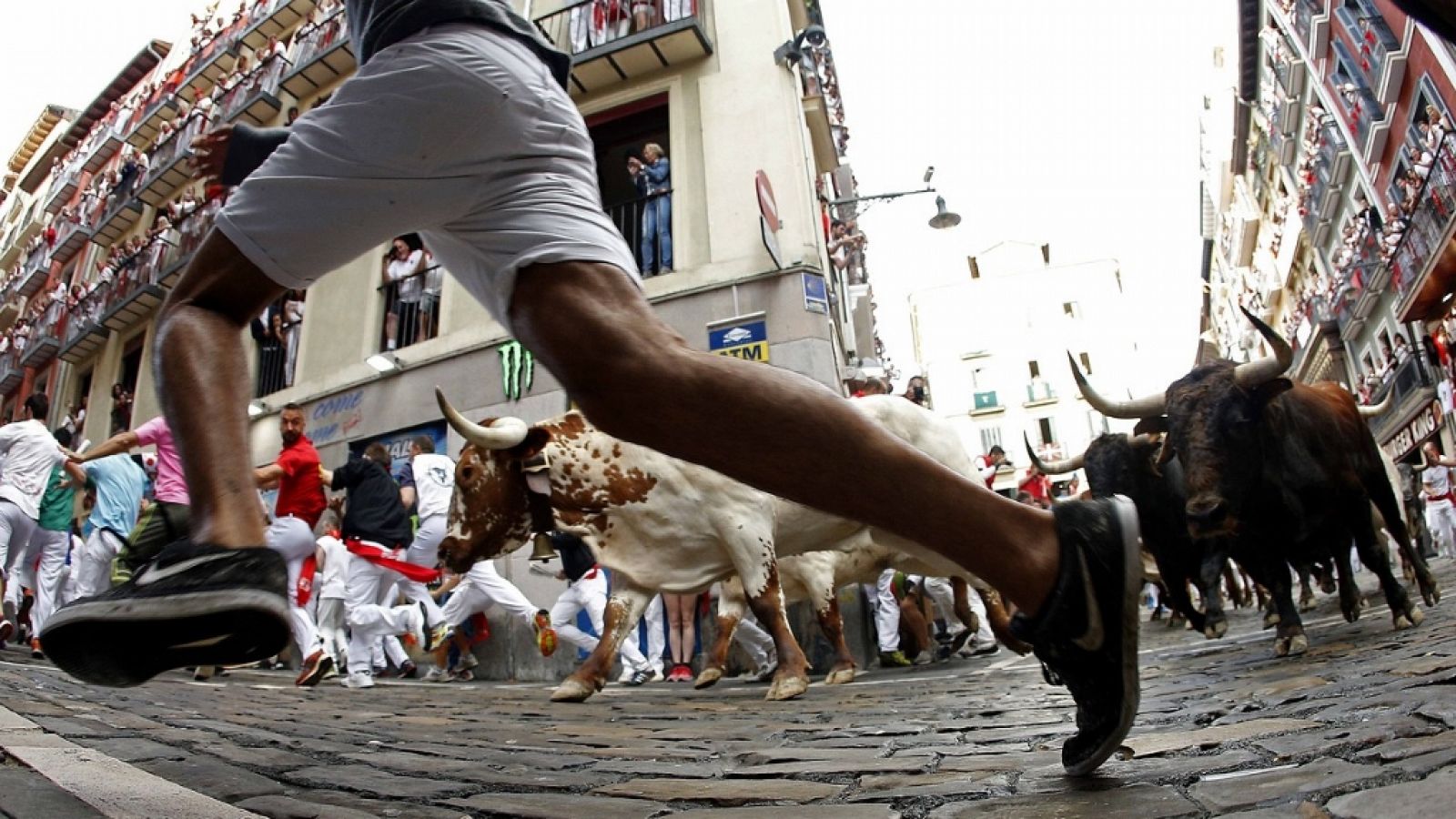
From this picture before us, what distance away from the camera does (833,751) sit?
2441 millimetres

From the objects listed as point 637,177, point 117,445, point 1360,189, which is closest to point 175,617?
point 117,445

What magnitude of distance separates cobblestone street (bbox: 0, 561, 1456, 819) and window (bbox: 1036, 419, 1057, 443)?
55793mm

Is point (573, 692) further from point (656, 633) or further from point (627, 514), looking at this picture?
point (656, 633)

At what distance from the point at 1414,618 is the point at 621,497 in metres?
4.34

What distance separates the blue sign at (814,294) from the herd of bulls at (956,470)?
501cm

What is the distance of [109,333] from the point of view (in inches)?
966

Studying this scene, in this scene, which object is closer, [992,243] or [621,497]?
[621,497]

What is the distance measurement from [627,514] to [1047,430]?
184 ft

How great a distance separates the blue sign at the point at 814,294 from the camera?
1191 cm

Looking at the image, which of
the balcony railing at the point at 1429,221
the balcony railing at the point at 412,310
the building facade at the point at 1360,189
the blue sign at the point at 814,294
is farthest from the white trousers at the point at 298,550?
the balcony railing at the point at 1429,221

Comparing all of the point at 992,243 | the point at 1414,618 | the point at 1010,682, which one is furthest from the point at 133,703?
the point at 992,243

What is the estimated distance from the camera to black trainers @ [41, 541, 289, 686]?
155 centimetres

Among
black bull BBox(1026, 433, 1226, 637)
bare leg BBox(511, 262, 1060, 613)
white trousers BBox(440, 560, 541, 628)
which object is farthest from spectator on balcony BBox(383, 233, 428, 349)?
bare leg BBox(511, 262, 1060, 613)

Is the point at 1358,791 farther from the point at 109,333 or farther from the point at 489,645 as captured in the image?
the point at 109,333
